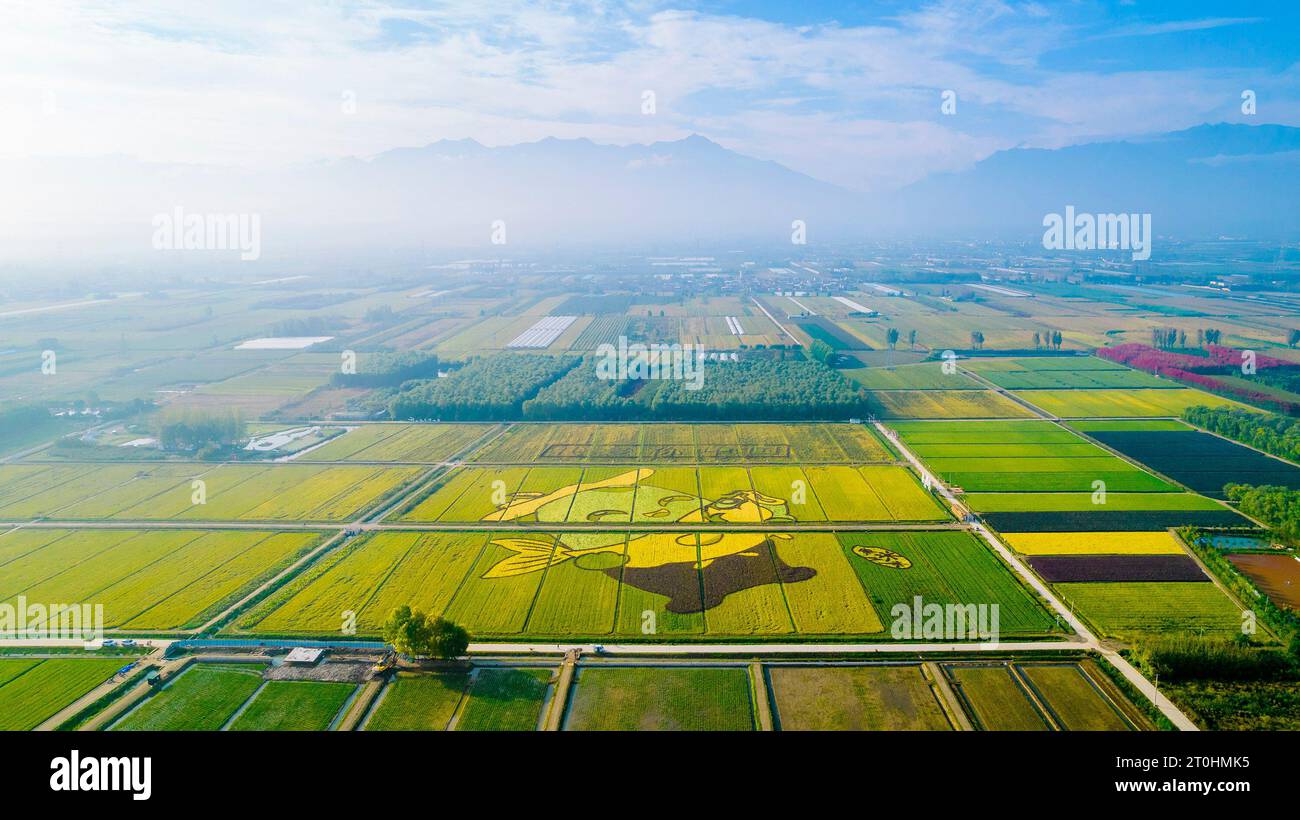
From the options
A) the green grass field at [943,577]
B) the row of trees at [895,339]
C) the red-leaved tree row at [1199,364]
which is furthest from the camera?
the row of trees at [895,339]

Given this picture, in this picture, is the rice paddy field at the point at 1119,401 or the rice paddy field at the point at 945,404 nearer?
the rice paddy field at the point at 1119,401

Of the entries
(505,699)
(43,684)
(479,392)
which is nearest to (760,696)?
(505,699)

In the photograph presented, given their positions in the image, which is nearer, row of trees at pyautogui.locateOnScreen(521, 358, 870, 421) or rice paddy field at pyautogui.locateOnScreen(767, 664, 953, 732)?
rice paddy field at pyautogui.locateOnScreen(767, 664, 953, 732)

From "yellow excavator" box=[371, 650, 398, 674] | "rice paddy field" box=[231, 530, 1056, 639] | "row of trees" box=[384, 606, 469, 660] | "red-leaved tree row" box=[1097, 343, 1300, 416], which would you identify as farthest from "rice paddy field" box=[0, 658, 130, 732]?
"red-leaved tree row" box=[1097, 343, 1300, 416]

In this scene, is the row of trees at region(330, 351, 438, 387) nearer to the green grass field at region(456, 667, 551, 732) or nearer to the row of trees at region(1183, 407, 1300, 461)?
the green grass field at region(456, 667, 551, 732)

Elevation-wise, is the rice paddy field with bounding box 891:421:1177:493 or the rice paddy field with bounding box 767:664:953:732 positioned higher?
the rice paddy field with bounding box 891:421:1177:493

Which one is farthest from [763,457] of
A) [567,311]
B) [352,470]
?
[567,311]

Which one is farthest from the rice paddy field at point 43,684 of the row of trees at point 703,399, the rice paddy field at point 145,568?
the row of trees at point 703,399

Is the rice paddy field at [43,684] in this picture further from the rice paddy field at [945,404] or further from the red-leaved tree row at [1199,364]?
the red-leaved tree row at [1199,364]
